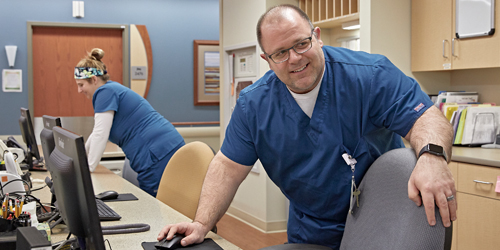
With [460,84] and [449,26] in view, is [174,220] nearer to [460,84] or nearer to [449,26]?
[449,26]

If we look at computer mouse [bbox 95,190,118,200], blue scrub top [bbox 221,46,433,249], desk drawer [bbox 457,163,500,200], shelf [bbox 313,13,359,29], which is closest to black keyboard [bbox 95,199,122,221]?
computer mouse [bbox 95,190,118,200]

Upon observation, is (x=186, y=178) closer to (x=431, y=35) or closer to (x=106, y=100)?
(x=106, y=100)

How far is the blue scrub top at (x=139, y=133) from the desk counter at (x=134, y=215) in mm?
241

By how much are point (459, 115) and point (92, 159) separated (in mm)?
2485

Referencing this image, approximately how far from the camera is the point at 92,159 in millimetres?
3006

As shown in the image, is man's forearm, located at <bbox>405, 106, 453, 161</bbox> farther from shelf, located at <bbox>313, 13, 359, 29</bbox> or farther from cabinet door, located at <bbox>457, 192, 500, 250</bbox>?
shelf, located at <bbox>313, 13, 359, 29</bbox>

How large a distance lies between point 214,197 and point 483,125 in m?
2.28

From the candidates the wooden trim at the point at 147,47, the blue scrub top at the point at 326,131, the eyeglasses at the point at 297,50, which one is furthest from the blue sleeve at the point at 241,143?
the wooden trim at the point at 147,47

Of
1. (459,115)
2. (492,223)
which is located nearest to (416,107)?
(492,223)

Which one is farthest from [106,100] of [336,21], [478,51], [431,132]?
[478,51]

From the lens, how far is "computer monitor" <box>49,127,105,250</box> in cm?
104

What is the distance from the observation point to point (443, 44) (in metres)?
3.29

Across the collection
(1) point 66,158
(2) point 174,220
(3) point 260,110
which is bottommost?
(2) point 174,220

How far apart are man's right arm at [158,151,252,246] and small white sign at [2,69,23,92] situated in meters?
4.60
